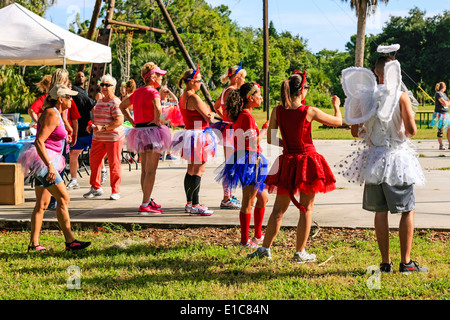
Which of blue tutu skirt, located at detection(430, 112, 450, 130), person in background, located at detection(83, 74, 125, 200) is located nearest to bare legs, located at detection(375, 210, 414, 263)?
person in background, located at detection(83, 74, 125, 200)

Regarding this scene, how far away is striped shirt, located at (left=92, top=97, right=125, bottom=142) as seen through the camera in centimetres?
891

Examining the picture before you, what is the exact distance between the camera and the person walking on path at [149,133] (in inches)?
311

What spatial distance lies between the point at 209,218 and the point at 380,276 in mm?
2933

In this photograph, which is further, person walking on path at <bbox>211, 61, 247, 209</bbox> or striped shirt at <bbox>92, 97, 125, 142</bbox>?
striped shirt at <bbox>92, 97, 125, 142</bbox>

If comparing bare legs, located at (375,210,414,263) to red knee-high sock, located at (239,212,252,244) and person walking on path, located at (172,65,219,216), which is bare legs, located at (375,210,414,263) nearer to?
red knee-high sock, located at (239,212,252,244)

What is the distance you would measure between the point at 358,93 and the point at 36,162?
3.35m

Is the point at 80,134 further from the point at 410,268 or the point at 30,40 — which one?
the point at 410,268

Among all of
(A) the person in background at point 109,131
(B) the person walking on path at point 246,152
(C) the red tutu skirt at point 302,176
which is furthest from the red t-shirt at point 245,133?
(A) the person in background at point 109,131

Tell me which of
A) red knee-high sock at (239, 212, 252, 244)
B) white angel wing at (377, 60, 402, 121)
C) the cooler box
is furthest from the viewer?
the cooler box

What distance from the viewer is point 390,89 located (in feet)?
16.4

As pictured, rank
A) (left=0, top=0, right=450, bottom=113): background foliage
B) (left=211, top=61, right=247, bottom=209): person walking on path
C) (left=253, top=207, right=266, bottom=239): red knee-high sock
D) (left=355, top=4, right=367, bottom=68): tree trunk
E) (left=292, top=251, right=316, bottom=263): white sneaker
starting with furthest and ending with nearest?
(left=0, top=0, right=450, bottom=113): background foliage → (left=355, top=4, right=367, bottom=68): tree trunk → (left=211, top=61, right=247, bottom=209): person walking on path → (left=253, top=207, right=266, bottom=239): red knee-high sock → (left=292, top=251, right=316, bottom=263): white sneaker

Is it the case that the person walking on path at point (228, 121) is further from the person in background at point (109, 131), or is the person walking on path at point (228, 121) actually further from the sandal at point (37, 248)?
the sandal at point (37, 248)

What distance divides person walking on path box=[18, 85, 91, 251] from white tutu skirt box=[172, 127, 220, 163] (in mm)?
1889

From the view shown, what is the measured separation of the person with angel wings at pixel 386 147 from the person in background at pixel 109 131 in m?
4.52
